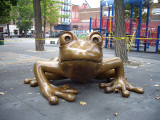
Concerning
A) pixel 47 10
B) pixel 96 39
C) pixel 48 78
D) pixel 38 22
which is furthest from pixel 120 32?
pixel 47 10

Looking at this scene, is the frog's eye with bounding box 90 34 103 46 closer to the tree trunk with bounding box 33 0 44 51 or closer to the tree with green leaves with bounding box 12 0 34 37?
the tree trunk with bounding box 33 0 44 51

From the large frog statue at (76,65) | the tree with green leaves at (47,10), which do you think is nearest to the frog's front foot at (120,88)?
the large frog statue at (76,65)

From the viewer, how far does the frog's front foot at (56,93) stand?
9.61ft

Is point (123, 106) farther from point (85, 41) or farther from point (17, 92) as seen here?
point (17, 92)

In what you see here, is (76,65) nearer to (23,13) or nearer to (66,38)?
(66,38)

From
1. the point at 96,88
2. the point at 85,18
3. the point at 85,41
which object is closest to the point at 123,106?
the point at 96,88

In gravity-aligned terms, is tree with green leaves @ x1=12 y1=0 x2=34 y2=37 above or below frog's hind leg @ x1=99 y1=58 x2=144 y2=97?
above

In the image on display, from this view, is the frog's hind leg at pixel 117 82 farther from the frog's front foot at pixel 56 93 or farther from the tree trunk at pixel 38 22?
the tree trunk at pixel 38 22

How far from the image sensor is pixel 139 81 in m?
4.76

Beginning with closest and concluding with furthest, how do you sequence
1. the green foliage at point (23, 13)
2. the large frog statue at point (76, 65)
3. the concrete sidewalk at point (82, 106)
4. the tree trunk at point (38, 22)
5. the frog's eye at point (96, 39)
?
1. the concrete sidewalk at point (82, 106)
2. the large frog statue at point (76, 65)
3. the frog's eye at point (96, 39)
4. the tree trunk at point (38, 22)
5. the green foliage at point (23, 13)

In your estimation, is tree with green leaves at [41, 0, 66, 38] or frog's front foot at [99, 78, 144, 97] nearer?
frog's front foot at [99, 78, 144, 97]

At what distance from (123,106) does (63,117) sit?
44.5 inches

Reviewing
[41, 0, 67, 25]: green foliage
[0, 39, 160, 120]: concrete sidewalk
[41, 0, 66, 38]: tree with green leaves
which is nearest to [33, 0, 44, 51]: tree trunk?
[0, 39, 160, 120]: concrete sidewalk

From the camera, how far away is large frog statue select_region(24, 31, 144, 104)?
2838 millimetres
